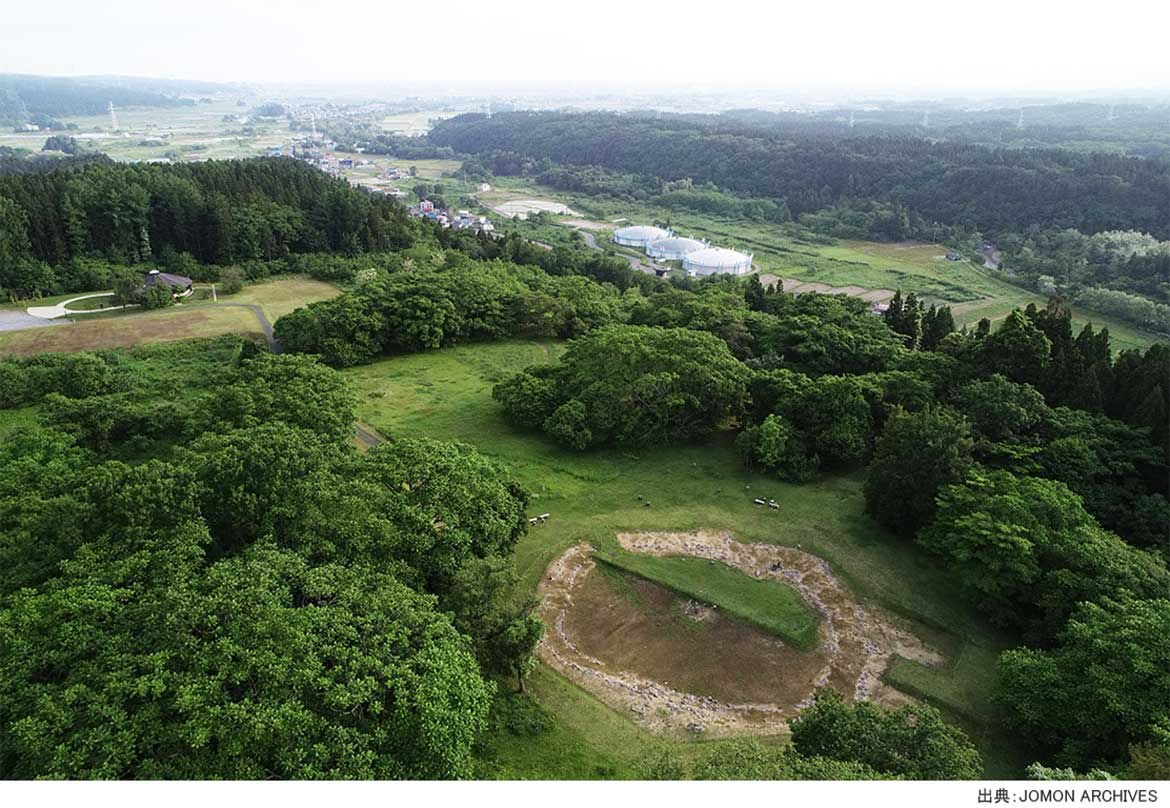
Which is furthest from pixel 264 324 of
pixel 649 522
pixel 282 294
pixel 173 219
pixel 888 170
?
pixel 888 170

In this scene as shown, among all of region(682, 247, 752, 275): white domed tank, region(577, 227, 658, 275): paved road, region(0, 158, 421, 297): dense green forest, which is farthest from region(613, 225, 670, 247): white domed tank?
region(0, 158, 421, 297): dense green forest

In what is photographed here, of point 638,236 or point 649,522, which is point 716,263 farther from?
point 649,522

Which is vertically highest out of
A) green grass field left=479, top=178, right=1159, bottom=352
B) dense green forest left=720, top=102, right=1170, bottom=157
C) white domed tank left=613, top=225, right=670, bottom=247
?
dense green forest left=720, top=102, right=1170, bottom=157

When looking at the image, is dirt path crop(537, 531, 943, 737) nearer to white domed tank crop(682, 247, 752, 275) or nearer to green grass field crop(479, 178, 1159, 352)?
green grass field crop(479, 178, 1159, 352)

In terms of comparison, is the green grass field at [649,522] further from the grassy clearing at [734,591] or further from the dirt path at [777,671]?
the grassy clearing at [734,591]

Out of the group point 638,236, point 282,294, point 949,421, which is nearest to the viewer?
point 949,421

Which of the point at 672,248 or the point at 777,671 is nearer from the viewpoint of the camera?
the point at 777,671
